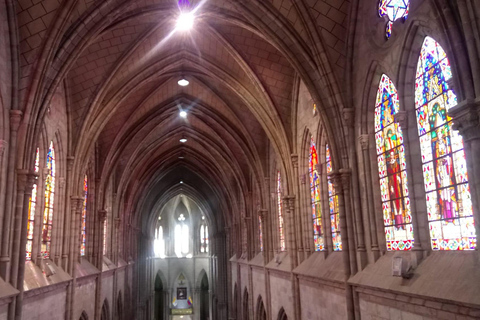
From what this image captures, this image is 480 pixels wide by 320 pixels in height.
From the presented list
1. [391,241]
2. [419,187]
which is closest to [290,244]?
[391,241]

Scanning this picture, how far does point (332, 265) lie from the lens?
45.1 ft

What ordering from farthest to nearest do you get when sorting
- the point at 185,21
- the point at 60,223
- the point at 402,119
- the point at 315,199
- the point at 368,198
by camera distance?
the point at 60,223 < the point at 315,199 < the point at 185,21 < the point at 368,198 < the point at 402,119

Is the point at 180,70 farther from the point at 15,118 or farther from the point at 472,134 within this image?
the point at 472,134

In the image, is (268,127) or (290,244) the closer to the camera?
(290,244)

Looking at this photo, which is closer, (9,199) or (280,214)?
(9,199)

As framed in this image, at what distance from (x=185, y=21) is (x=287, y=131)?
5847 mm

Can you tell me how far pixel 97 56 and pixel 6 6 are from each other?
16.0 ft

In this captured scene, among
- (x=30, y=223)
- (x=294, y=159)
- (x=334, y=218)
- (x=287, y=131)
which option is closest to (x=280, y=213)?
(x=294, y=159)

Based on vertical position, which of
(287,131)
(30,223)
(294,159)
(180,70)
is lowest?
(30,223)

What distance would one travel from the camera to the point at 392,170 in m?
10.8

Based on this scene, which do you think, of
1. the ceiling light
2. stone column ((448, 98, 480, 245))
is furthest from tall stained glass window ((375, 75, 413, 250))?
the ceiling light

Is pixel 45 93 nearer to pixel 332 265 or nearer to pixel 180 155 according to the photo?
pixel 332 265

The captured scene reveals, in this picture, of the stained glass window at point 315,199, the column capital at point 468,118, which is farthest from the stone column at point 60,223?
the column capital at point 468,118

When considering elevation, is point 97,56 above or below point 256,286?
above
